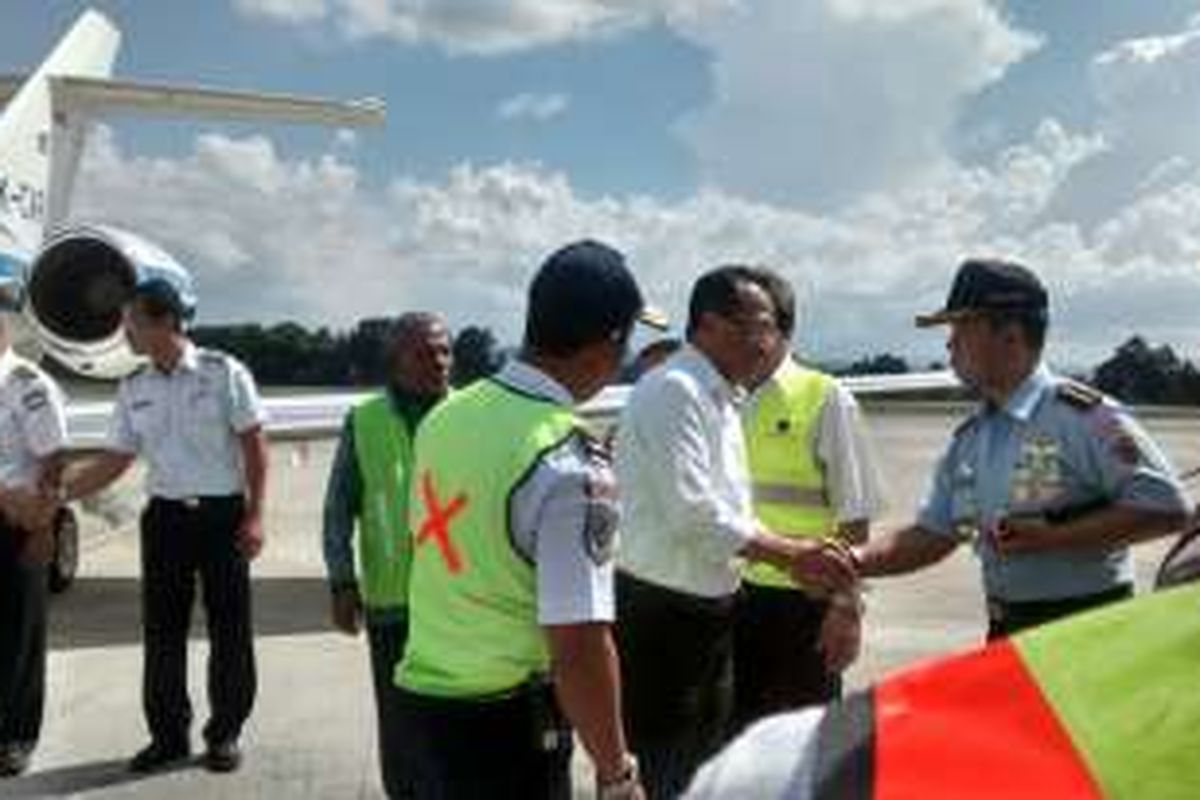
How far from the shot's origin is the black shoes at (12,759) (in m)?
7.86

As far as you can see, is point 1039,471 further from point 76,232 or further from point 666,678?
point 76,232

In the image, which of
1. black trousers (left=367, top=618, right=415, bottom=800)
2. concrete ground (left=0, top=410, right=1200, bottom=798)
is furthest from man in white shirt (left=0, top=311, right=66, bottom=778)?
black trousers (left=367, top=618, right=415, bottom=800)

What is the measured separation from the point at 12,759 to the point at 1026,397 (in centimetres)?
482

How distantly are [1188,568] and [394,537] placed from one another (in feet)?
17.9

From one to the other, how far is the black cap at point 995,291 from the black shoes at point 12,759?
15.8 ft

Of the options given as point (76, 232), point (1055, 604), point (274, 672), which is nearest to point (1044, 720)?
point (1055, 604)

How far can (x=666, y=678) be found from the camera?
5.06 m

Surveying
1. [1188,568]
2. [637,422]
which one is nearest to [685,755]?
[637,422]

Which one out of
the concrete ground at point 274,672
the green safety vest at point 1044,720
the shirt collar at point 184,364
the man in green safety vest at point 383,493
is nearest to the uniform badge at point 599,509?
the green safety vest at point 1044,720

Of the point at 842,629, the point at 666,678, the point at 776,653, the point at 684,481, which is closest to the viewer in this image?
the point at 684,481

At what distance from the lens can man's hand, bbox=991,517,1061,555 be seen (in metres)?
4.51

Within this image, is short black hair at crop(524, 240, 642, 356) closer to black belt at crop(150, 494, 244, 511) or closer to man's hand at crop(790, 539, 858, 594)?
man's hand at crop(790, 539, 858, 594)

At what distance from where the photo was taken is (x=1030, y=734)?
1131mm

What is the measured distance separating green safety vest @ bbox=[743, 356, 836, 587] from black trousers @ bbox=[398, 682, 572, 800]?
1999mm
